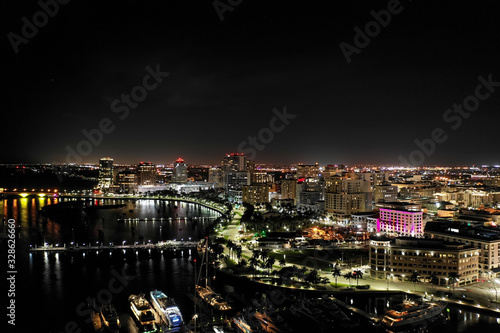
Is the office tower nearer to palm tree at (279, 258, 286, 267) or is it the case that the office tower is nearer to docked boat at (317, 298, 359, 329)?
palm tree at (279, 258, 286, 267)

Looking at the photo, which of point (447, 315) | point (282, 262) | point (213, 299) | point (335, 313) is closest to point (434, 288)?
point (447, 315)

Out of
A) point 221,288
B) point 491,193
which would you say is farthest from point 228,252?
point 491,193

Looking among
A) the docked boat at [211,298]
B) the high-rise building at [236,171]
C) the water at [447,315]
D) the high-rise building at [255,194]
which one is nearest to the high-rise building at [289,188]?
the high-rise building at [255,194]

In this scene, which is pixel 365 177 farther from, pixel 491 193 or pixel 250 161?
pixel 250 161

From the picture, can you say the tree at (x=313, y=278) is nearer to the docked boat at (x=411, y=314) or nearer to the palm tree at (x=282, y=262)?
the palm tree at (x=282, y=262)

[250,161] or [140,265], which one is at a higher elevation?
[250,161]
